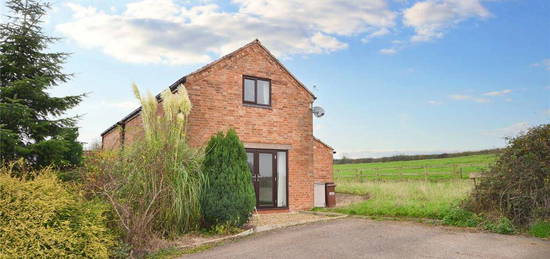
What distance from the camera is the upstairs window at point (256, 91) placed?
14.2 m

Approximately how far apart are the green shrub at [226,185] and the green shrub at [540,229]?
6.14 meters

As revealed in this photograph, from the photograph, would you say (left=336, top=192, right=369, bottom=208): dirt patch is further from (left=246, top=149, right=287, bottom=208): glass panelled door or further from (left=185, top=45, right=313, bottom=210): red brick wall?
(left=246, top=149, right=287, bottom=208): glass panelled door

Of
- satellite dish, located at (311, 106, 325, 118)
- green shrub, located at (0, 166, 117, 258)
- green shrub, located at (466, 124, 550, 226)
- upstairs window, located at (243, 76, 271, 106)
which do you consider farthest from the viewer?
satellite dish, located at (311, 106, 325, 118)

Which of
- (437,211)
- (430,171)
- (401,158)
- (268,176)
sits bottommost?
(437,211)

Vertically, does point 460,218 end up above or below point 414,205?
below

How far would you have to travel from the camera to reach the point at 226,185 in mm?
9555

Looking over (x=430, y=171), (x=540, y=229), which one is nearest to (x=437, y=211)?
(x=540, y=229)

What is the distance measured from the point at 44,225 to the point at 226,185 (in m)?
3.84

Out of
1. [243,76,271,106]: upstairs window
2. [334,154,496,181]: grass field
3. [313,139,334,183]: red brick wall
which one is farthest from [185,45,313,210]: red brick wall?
[334,154,496,181]: grass field

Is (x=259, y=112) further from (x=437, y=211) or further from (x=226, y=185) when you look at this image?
(x=437, y=211)

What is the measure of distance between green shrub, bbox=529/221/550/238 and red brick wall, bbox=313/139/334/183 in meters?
8.62

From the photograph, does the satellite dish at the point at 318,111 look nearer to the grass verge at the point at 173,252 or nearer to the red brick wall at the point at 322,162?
the red brick wall at the point at 322,162

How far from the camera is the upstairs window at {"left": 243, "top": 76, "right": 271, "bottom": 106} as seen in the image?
14.2 m

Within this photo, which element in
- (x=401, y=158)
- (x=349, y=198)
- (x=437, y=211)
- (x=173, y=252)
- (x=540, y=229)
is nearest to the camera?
(x=173, y=252)
